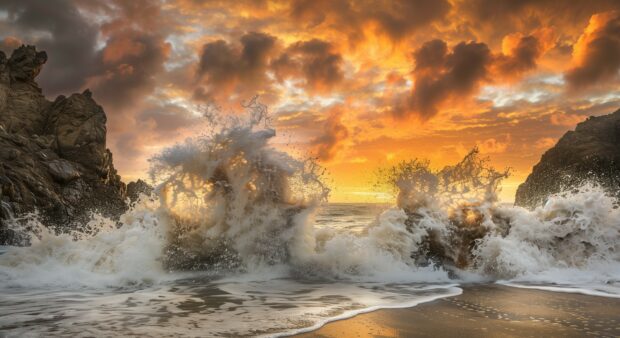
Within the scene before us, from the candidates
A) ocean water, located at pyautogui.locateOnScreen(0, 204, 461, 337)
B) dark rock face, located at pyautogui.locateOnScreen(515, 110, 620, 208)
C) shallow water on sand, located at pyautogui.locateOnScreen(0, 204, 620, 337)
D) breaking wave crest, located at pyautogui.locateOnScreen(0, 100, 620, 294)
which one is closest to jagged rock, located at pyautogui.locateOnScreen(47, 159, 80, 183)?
breaking wave crest, located at pyautogui.locateOnScreen(0, 100, 620, 294)

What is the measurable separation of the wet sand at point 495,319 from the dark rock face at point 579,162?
2475cm

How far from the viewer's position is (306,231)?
8523 millimetres

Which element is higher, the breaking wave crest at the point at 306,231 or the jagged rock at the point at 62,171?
the jagged rock at the point at 62,171

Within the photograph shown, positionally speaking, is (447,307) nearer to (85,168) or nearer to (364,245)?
(364,245)

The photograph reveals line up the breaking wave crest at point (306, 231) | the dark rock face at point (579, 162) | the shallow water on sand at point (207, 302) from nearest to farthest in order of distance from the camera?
the shallow water on sand at point (207, 302)
the breaking wave crest at point (306, 231)
the dark rock face at point (579, 162)

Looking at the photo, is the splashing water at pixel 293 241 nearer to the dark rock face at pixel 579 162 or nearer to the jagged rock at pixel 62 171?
the dark rock face at pixel 579 162

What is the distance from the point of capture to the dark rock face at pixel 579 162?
29.5 meters

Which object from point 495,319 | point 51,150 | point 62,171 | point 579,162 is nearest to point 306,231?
point 495,319

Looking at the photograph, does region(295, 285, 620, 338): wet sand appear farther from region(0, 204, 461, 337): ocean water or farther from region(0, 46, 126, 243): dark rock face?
region(0, 46, 126, 243): dark rock face

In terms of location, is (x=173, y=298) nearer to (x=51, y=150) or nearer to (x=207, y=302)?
(x=207, y=302)

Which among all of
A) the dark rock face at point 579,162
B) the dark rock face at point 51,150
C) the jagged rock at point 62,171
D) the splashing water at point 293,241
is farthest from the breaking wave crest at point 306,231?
the jagged rock at point 62,171

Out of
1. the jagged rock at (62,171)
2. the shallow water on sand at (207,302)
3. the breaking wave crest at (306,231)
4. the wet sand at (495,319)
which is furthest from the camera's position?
the jagged rock at (62,171)

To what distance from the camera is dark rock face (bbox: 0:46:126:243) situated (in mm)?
25375

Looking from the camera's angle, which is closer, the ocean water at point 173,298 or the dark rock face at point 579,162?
the ocean water at point 173,298
